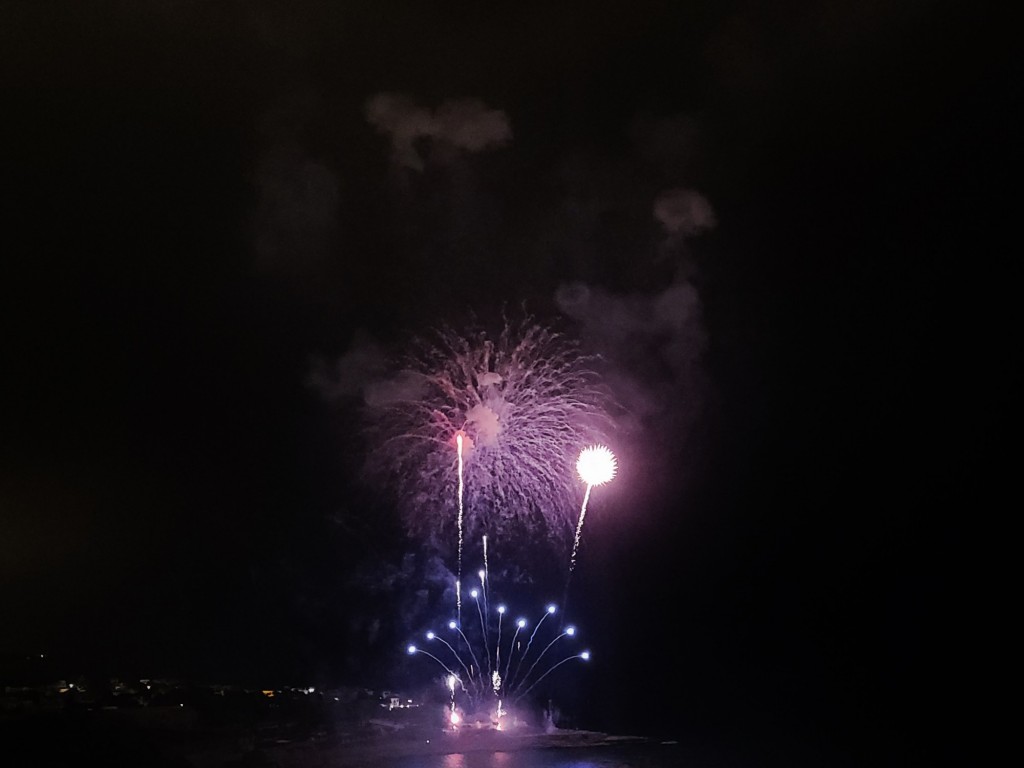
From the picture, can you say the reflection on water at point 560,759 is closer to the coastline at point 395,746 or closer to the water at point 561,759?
the water at point 561,759

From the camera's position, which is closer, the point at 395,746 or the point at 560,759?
the point at 395,746

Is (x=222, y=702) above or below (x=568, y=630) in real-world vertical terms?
below

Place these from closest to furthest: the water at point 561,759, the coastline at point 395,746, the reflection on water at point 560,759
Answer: the coastline at point 395,746 → the water at point 561,759 → the reflection on water at point 560,759

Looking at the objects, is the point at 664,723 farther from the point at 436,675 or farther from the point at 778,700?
the point at 436,675

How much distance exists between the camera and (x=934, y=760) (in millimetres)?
40750

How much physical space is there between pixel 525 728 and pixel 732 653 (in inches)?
696

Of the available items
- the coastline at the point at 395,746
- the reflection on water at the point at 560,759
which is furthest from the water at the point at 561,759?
the coastline at the point at 395,746

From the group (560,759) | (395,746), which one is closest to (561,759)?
(560,759)

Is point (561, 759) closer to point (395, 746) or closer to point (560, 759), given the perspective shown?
point (560, 759)

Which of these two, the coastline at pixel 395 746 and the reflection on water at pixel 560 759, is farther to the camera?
the reflection on water at pixel 560 759

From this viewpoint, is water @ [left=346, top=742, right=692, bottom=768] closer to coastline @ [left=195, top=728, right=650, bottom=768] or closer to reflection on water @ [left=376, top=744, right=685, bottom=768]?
reflection on water @ [left=376, top=744, right=685, bottom=768]

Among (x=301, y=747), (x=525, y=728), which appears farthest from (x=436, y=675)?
(x=301, y=747)

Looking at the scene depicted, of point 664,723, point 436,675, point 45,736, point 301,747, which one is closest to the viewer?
point 45,736

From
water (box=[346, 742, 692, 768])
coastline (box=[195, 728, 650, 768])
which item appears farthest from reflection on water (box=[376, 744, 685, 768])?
coastline (box=[195, 728, 650, 768])
